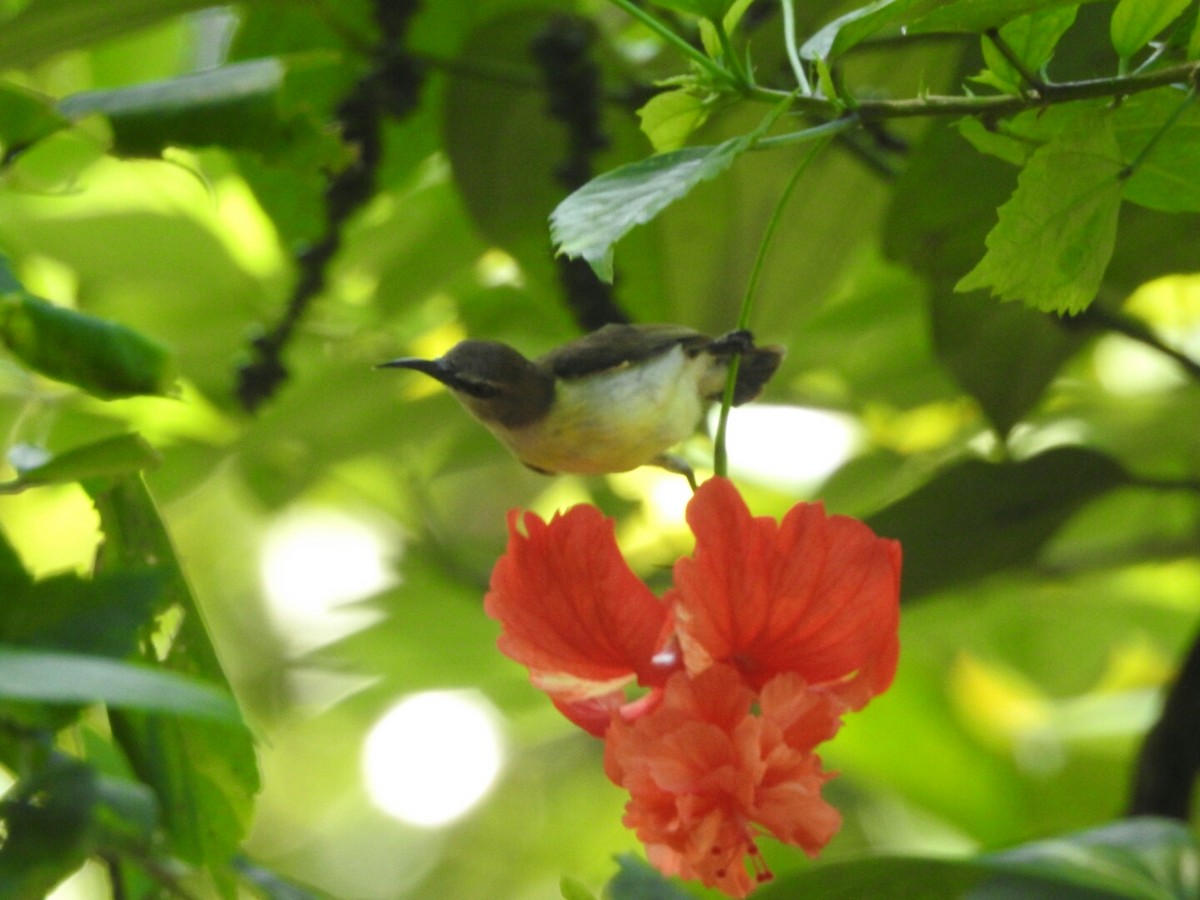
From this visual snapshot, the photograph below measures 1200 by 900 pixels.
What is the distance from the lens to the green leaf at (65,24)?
2.69 feet

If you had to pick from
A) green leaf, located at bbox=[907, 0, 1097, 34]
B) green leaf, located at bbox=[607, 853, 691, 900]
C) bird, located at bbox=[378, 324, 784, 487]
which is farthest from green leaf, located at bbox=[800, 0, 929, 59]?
green leaf, located at bbox=[607, 853, 691, 900]

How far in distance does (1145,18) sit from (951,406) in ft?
2.53

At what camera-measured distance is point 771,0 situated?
1013mm

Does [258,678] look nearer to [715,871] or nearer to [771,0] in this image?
[771,0]

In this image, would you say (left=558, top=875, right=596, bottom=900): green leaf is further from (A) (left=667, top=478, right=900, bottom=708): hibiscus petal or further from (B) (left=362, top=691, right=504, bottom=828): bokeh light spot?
(B) (left=362, top=691, right=504, bottom=828): bokeh light spot

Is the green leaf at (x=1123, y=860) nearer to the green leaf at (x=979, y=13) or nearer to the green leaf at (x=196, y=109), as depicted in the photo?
the green leaf at (x=979, y=13)

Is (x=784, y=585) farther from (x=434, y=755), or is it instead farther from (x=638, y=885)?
(x=434, y=755)

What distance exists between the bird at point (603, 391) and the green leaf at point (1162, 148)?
0.23 meters

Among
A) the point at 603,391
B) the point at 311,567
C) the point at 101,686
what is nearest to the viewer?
the point at 101,686

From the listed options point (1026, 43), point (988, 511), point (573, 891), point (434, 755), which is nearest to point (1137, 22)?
point (1026, 43)

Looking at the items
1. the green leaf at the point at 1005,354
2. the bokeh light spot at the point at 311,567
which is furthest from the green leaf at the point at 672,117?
the bokeh light spot at the point at 311,567

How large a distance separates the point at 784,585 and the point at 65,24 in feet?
1.88

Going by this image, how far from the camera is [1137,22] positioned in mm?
490

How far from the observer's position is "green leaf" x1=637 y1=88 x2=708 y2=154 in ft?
1.70
